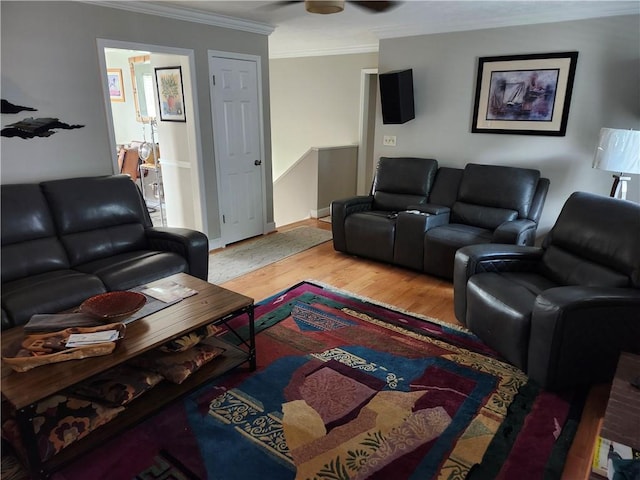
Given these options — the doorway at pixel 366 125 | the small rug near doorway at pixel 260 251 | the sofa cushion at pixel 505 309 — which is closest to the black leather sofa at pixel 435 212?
the small rug near doorway at pixel 260 251

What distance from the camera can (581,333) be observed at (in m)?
2.14

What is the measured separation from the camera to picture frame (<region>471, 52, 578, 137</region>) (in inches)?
150

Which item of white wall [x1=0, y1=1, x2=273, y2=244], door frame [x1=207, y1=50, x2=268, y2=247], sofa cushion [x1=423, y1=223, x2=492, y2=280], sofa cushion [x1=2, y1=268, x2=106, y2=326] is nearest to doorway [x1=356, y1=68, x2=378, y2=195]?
door frame [x1=207, y1=50, x2=268, y2=247]

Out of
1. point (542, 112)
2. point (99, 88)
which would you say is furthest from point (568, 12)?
point (99, 88)

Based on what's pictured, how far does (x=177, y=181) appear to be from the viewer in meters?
4.63

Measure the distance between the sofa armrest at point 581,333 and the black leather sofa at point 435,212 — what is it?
1185 mm

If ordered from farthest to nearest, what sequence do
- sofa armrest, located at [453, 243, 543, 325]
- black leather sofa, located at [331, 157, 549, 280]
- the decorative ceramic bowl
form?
black leather sofa, located at [331, 157, 549, 280]
sofa armrest, located at [453, 243, 543, 325]
the decorative ceramic bowl

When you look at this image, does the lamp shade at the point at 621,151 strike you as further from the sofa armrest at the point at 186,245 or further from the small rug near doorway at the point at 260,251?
the sofa armrest at the point at 186,245

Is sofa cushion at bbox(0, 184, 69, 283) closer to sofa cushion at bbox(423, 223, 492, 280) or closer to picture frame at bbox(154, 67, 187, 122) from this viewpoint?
picture frame at bbox(154, 67, 187, 122)

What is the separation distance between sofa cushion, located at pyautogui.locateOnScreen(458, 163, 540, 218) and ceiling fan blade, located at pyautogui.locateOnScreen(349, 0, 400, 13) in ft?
5.53

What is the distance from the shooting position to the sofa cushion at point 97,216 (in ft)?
9.73

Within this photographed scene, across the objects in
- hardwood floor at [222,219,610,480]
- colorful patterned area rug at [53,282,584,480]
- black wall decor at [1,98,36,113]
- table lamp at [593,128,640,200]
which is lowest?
colorful patterned area rug at [53,282,584,480]

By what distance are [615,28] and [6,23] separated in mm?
4690

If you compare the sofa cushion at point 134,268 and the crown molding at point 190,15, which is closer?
the sofa cushion at point 134,268
